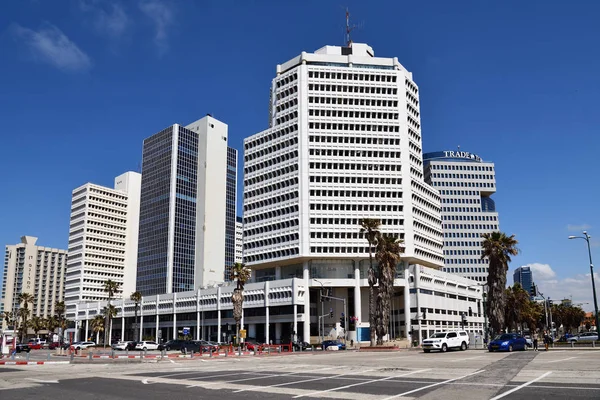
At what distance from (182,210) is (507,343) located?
142 m

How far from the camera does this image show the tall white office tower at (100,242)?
7244 inches

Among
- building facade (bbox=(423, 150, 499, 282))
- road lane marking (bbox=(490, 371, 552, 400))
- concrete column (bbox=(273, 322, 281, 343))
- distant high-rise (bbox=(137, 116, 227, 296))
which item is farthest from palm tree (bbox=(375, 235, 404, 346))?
building facade (bbox=(423, 150, 499, 282))

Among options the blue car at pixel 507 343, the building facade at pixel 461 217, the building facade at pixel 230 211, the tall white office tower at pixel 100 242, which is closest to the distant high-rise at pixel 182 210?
the building facade at pixel 230 211

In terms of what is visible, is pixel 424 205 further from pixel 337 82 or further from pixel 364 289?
pixel 337 82

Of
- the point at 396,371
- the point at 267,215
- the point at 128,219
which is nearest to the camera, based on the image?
the point at 396,371

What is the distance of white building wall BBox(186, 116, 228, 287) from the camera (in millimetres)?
175137

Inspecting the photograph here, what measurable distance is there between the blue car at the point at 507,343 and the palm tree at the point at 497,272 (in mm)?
27080

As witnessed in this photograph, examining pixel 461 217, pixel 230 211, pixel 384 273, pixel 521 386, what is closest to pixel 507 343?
pixel 521 386

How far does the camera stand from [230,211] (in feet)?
627

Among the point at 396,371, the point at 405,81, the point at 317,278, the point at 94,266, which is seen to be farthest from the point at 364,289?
the point at 94,266

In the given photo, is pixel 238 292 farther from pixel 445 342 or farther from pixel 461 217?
pixel 461 217

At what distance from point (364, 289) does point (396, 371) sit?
279ft

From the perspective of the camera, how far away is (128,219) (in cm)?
19738

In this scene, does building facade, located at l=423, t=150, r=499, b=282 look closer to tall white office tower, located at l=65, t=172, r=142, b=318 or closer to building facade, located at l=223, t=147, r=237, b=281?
building facade, located at l=223, t=147, r=237, b=281
